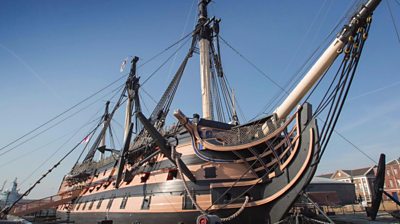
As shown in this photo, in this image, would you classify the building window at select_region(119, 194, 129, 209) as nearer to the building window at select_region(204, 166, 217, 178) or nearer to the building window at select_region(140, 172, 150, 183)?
the building window at select_region(140, 172, 150, 183)

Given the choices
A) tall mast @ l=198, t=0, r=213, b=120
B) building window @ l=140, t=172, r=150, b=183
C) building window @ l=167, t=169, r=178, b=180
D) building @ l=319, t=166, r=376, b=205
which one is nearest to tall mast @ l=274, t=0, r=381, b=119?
building window @ l=167, t=169, r=178, b=180

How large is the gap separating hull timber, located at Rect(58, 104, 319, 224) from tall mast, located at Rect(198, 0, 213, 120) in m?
3.76

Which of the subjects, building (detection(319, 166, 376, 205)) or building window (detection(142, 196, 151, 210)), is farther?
building (detection(319, 166, 376, 205))

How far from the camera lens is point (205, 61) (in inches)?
734

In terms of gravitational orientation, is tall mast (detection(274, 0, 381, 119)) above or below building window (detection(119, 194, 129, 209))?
above

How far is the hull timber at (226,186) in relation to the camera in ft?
33.6

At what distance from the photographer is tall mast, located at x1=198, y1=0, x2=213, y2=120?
17.6 m

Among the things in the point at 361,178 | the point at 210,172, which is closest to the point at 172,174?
the point at 210,172

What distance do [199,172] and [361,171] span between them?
5768 centimetres

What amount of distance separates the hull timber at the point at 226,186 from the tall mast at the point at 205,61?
12.3ft

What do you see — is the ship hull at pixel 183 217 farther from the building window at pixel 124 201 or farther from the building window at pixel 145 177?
the building window at pixel 145 177

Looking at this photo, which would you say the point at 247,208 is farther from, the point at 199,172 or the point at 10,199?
the point at 10,199

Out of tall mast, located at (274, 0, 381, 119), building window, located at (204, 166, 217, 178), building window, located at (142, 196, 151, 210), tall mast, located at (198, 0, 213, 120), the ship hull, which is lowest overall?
the ship hull

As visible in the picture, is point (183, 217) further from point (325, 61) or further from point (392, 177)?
point (392, 177)
